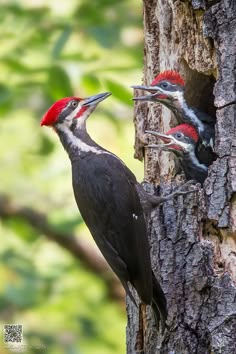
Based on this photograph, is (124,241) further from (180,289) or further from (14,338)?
(14,338)

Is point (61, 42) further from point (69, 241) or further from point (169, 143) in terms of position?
point (69, 241)

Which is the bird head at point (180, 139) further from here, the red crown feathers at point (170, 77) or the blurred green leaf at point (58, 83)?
the blurred green leaf at point (58, 83)

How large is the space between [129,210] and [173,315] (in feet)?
1.93

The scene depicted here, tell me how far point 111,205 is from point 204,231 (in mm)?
541

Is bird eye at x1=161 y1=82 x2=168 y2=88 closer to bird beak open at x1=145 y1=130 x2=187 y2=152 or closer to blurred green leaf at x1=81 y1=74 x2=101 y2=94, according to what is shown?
bird beak open at x1=145 y1=130 x2=187 y2=152

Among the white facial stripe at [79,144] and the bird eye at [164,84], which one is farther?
the white facial stripe at [79,144]

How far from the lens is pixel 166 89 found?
16.5ft

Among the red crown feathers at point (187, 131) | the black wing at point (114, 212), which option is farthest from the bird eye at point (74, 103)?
the red crown feathers at point (187, 131)

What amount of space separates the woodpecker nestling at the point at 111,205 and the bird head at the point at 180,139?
0.26 meters

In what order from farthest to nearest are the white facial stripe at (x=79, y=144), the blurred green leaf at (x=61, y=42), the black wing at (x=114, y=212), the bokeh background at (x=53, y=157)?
the bokeh background at (x=53, y=157) < the blurred green leaf at (x=61, y=42) < the white facial stripe at (x=79, y=144) < the black wing at (x=114, y=212)

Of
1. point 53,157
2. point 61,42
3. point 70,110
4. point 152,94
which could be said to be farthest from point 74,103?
point 53,157

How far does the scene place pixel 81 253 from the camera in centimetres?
859

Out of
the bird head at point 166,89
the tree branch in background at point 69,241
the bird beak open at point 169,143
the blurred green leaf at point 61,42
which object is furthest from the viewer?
the tree branch in background at point 69,241

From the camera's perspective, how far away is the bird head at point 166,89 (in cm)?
503
